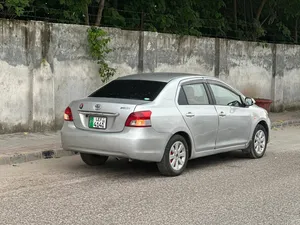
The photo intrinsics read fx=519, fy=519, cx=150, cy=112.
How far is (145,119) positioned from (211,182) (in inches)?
53.4

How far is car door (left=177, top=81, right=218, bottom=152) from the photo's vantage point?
26.7ft

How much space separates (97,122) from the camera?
7703 mm

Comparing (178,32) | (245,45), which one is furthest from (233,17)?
(178,32)

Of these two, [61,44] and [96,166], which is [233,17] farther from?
[96,166]

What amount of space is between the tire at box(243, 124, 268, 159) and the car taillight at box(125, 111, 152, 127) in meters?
2.96

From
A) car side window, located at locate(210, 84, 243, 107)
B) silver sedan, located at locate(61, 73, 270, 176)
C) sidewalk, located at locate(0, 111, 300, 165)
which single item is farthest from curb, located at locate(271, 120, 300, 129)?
sidewalk, located at locate(0, 111, 300, 165)

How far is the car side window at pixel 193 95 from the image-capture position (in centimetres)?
826

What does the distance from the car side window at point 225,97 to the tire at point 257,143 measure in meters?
0.75

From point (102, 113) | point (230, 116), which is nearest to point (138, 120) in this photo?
point (102, 113)

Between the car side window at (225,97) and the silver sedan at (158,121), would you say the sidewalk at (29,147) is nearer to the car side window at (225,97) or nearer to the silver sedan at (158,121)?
the silver sedan at (158,121)

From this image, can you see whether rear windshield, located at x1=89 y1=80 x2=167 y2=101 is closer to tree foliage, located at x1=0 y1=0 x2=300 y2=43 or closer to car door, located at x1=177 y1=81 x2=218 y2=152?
car door, located at x1=177 y1=81 x2=218 y2=152

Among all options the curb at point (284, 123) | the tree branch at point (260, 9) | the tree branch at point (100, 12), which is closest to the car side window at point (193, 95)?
the tree branch at point (100, 12)

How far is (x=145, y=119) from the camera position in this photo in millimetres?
7418

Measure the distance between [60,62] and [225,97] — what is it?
4306mm
